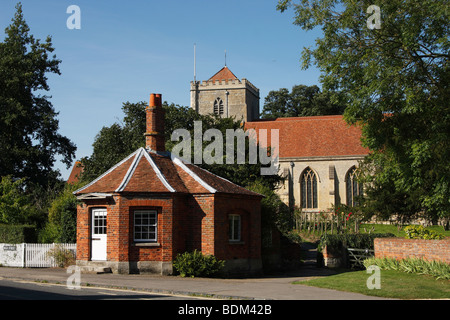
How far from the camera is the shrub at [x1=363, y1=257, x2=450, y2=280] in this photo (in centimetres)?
1855

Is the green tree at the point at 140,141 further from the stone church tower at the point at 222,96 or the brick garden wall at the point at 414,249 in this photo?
the stone church tower at the point at 222,96

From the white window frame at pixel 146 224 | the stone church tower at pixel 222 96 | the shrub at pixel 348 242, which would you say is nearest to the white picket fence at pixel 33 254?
the white window frame at pixel 146 224

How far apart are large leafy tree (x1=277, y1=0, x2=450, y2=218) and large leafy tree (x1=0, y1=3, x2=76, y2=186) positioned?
32187mm

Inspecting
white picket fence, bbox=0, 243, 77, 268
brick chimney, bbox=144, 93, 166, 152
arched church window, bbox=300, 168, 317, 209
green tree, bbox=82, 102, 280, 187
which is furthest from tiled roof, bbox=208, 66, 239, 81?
white picket fence, bbox=0, 243, 77, 268

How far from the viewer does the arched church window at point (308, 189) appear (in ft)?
186

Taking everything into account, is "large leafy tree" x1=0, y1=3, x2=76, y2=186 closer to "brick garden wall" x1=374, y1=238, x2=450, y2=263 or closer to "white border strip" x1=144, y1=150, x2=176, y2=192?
"white border strip" x1=144, y1=150, x2=176, y2=192

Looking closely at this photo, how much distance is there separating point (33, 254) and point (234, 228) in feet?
32.2

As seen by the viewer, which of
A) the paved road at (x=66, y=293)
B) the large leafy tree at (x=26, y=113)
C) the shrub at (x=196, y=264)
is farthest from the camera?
the large leafy tree at (x=26, y=113)

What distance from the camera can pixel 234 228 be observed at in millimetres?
24062

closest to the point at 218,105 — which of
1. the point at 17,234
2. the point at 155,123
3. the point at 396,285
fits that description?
the point at 155,123

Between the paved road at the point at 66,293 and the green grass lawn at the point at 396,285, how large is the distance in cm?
549
